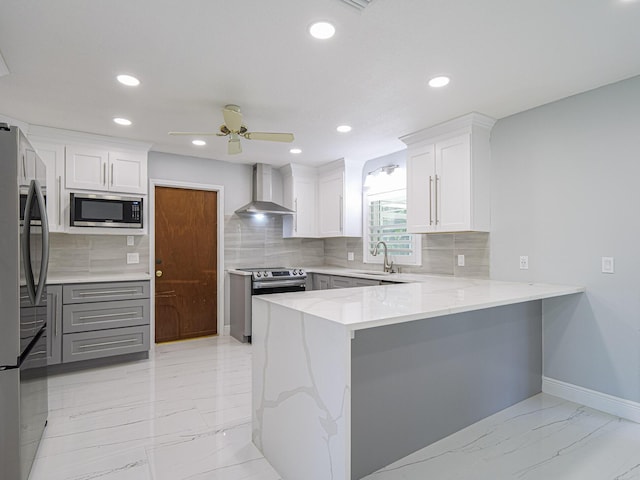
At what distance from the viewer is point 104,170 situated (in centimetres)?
382

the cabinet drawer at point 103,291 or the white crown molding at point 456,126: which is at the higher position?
the white crown molding at point 456,126

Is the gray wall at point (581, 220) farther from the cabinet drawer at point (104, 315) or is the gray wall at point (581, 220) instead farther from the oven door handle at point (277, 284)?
the cabinet drawer at point (104, 315)

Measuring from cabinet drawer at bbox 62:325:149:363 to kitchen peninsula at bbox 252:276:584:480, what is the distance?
2.12 m

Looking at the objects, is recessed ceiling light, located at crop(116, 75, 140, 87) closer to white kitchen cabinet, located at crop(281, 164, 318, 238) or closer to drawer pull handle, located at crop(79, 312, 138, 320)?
drawer pull handle, located at crop(79, 312, 138, 320)

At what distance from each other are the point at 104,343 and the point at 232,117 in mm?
2553

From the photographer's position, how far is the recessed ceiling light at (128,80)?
2.47 m

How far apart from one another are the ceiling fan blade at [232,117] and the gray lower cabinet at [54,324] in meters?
2.21

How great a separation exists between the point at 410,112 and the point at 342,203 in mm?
1922

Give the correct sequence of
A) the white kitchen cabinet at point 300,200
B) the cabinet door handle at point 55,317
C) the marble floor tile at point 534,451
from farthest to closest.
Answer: the white kitchen cabinet at point 300,200 → the cabinet door handle at point 55,317 → the marble floor tile at point 534,451

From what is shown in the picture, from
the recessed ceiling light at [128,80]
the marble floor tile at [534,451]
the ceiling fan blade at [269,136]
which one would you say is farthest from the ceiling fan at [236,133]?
the marble floor tile at [534,451]

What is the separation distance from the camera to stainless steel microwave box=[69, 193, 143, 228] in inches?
142

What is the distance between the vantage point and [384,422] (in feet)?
6.52

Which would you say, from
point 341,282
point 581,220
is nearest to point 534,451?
point 581,220

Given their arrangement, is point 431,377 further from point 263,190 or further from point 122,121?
point 263,190
